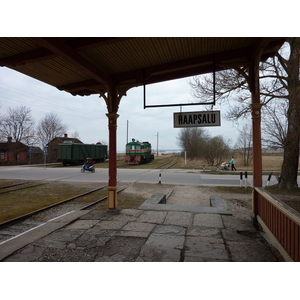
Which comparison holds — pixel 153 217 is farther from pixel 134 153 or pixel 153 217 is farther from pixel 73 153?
pixel 73 153

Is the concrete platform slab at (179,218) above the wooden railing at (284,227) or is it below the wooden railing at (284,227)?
below

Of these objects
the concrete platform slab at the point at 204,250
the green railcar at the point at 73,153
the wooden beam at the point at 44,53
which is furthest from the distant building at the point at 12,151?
the concrete platform slab at the point at 204,250

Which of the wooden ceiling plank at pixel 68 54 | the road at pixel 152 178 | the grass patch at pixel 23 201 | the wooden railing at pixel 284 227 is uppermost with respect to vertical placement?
the wooden ceiling plank at pixel 68 54

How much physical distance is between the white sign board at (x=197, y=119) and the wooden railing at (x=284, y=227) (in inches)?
74.4

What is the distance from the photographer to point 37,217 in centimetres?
664

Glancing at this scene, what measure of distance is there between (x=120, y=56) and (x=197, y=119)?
7.49ft

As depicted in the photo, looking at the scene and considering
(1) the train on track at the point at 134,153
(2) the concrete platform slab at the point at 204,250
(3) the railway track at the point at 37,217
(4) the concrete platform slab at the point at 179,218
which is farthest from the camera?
(1) the train on track at the point at 134,153

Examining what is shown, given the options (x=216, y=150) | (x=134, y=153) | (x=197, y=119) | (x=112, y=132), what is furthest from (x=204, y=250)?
(x=134, y=153)

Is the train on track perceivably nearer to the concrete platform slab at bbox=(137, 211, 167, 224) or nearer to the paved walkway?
the concrete platform slab at bbox=(137, 211, 167, 224)

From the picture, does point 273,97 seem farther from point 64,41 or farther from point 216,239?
point 64,41

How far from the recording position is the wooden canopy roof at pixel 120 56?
4.16 m

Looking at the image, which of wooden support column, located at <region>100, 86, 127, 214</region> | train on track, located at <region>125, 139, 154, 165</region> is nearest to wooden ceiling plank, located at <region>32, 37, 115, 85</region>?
wooden support column, located at <region>100, 86, 127, 214</region>

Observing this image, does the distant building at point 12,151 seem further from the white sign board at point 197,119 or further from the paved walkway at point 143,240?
the white sign board at point 197,119

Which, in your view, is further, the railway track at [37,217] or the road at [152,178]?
the road at [152,178]
